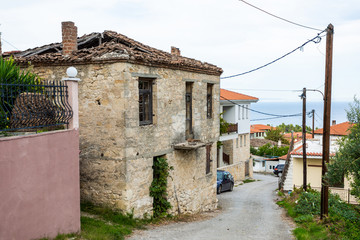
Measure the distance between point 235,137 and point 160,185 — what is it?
73.0ft

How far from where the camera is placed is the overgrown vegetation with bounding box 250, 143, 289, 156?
176 ft

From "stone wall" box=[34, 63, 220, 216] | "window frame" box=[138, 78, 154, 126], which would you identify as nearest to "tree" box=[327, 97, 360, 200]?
→ "stone wall" box=[34, 63, 220, 216]

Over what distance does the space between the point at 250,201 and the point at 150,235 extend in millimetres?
11658

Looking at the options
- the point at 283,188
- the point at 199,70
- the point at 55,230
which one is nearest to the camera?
the point at 55,230

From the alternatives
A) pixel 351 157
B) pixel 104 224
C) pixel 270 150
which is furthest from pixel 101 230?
pixel 270 150

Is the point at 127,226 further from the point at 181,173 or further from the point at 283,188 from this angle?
the point at 283,188

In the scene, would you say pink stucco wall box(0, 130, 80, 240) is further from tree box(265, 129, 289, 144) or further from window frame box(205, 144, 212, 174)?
tree box(265, 129, 289, 144)

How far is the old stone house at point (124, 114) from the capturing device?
11062 mm

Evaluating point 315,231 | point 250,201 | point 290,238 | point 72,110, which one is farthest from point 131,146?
point 250,201

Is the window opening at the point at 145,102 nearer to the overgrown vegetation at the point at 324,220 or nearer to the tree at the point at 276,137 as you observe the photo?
the overgrown vegetation at the point at 324,220

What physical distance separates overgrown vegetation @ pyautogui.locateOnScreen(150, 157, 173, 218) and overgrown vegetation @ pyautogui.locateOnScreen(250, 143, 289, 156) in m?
42.1

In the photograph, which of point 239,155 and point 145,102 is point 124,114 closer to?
point 145,102

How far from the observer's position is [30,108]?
771cm

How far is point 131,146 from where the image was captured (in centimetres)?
1125
